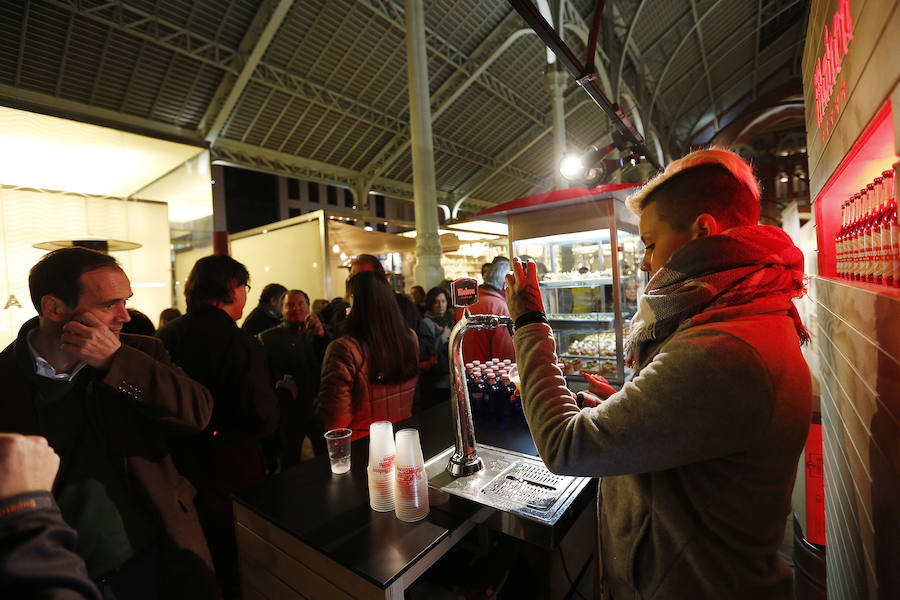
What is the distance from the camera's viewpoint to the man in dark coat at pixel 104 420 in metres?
1.27

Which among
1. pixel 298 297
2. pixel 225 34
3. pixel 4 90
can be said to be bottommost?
pixel 298 297

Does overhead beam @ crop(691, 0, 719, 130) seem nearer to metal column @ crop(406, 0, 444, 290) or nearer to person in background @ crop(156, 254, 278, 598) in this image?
metal column @ crop(406, 0, 444, 290)

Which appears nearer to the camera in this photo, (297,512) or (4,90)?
(297,512)

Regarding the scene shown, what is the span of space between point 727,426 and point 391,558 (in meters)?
0.89

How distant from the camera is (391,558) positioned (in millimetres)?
1104

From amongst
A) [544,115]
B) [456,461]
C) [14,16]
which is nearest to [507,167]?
[544,115]

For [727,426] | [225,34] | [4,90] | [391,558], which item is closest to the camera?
[727,426]

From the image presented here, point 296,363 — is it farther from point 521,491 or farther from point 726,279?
point 726,279

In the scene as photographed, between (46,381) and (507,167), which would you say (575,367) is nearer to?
(46,381)

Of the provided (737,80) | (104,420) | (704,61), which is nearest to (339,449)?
(104,420)

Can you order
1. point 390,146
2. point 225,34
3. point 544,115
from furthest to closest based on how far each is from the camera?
point 544,115
point 390,146
point 225,34

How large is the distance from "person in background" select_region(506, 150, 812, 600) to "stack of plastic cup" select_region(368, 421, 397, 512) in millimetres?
492

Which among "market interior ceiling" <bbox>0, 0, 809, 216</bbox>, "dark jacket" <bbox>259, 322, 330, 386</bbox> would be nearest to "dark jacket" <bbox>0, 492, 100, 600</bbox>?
"dark jacket" <bbox>259, 322, 330, 386</bbox>

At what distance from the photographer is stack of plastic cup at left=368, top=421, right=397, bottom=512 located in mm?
1299
